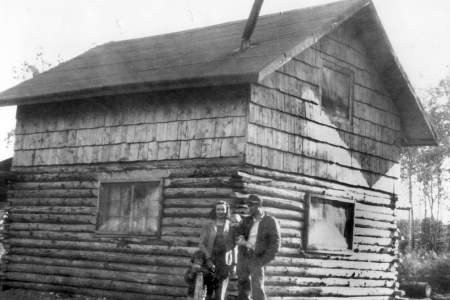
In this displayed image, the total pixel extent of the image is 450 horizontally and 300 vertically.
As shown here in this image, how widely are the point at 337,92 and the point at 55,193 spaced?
22.1 feet

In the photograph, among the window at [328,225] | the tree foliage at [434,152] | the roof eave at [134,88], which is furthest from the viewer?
the tree foliage at [434,152]

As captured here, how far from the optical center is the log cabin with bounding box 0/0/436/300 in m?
12.2

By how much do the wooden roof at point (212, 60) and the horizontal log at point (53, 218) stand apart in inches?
102

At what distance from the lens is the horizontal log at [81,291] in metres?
12.7

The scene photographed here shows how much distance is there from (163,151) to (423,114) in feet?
22.1

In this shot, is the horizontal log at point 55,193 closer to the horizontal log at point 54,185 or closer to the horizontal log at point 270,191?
the horizontal log at point 54,185

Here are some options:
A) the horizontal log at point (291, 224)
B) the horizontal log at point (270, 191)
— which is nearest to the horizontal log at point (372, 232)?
the horizontal log at point (291, 224)

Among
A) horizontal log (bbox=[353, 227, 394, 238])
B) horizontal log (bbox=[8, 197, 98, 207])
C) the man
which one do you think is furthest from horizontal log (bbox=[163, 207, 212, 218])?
horizontal log (bbox=[353, 227, 394, 238])

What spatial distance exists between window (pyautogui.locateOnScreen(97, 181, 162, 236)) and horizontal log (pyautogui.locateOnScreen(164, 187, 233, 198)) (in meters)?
0.27

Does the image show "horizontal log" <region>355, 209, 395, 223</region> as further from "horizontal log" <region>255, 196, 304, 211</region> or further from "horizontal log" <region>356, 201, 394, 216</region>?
"horizontal log" <region>255, 196, 304, 211</region>

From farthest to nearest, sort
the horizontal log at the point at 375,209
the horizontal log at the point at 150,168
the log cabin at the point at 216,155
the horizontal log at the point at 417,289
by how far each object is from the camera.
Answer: the horizontal log at the point at 417,289 → the horizontal log at the point at 375,209 → the log cabin at the point at 216,155 → the horizontal log at the point at 150,168

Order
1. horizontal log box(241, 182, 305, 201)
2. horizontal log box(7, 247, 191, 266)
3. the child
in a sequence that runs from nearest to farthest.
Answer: the child, horizontal log box(241, 182, 305, 201), horizontal log box(7, 247, 191, 266)

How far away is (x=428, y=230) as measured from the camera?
3400cm

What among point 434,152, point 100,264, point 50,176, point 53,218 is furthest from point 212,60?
point 434,152
